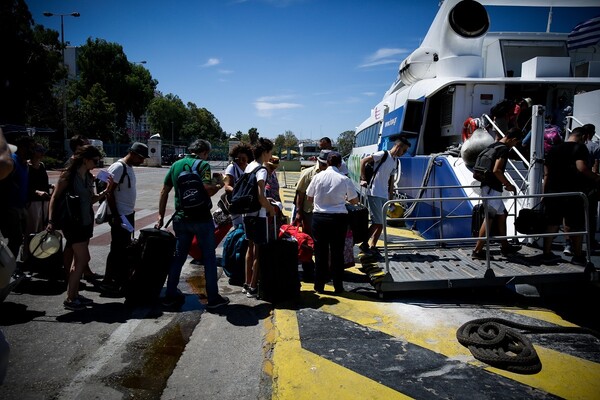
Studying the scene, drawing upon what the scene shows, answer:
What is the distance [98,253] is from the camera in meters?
7.11

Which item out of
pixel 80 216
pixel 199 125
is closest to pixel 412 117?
pixel 80 216

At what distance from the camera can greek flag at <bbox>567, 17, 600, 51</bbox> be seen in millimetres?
10445

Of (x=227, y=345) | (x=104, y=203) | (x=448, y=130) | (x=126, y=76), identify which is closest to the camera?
(x=227, y=345)

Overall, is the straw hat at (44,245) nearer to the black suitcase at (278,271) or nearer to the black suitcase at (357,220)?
the black suitcase at (278,271)

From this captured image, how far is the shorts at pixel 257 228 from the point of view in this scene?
15.5ft

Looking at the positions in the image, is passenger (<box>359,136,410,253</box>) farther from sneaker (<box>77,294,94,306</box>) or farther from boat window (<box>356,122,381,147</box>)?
boat window (<box>356,122,381,147</box>)

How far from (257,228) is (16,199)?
118 inches

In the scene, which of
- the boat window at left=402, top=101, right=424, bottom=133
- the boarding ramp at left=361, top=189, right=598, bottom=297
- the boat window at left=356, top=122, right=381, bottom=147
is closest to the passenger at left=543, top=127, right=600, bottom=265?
Answer: the boarding ramp at left=361, top=189, right=598, bottom=297

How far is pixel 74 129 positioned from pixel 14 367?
4612 cm

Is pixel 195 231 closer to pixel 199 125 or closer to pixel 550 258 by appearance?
pixel 550 258

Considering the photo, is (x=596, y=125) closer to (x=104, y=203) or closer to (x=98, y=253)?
(x=104, y=203)

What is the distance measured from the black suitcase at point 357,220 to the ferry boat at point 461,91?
173 centimetres

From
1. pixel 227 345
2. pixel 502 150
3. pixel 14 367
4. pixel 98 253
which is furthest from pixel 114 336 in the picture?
pixel 502 150

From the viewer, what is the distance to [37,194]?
18.4 feet
